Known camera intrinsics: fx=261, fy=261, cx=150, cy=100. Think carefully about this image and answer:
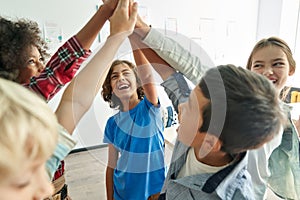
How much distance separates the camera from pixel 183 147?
0.69m

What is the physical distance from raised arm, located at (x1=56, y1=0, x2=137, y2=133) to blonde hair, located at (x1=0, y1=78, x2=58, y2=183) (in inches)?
4.5

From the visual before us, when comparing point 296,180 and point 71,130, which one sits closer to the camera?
point 71,130

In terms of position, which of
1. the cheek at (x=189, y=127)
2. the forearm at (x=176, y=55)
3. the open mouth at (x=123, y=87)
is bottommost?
the open mouth at (x=123, y=87)

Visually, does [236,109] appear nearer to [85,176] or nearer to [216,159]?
[216,159]

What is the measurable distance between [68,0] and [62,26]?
9.5 inches

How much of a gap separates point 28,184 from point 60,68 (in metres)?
0.32

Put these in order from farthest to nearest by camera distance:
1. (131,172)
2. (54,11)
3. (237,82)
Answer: (54,11) < (131,172) < (237,82)

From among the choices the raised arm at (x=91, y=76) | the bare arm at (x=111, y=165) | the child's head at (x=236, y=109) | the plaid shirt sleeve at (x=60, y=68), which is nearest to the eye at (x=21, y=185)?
the raised arm at (x=91, y=76)

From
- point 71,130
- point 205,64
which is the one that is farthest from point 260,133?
point 71,130

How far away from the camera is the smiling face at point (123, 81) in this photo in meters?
1.09

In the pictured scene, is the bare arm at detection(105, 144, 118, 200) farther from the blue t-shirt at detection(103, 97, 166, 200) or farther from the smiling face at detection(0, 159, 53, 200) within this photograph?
the smiling face at detection(0, 159, 53, 200)

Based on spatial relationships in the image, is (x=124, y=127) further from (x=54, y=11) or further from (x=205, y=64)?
(x=54, y=11)

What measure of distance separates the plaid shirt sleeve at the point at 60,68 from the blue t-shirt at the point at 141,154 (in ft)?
1.25

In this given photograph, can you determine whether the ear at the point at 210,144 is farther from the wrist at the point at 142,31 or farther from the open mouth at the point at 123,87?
the open mouth at the point at 123,87
